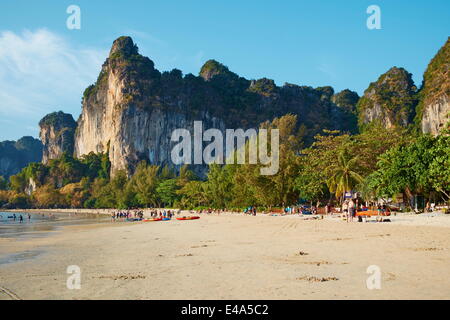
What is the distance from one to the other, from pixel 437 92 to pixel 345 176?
85.9 m

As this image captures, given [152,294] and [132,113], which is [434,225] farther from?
[132,113]

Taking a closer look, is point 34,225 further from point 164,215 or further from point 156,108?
point 156,108

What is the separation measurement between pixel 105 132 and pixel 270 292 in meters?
179

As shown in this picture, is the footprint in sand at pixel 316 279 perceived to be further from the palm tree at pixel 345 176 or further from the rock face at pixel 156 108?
the rock face at pixel 156 108

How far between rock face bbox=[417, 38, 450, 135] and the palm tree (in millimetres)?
67232

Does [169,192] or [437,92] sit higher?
[437,92]

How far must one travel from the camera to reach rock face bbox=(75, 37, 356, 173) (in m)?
160

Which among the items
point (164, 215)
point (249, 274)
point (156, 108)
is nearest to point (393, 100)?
point (156, 108)

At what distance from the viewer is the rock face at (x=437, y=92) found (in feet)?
355

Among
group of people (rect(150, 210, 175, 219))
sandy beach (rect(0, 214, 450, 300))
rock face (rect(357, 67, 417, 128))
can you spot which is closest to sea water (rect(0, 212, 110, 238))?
group of people (rect(150, 210, 175, 219))

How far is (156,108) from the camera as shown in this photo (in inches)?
6427

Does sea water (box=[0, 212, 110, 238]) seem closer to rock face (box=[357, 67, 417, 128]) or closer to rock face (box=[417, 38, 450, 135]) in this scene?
rock face (box=[417, 38, 450, 135])

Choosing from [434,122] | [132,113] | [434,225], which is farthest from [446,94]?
[132,113]

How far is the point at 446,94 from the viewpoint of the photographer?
354 feet
